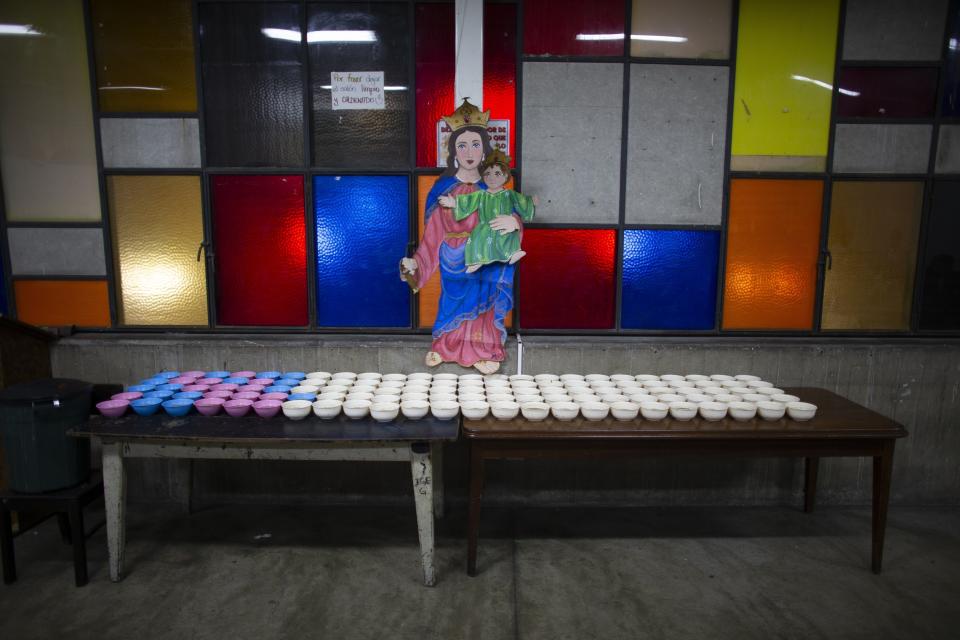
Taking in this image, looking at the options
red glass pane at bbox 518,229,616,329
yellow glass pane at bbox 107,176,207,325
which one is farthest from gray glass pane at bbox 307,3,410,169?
red glass pane at bbox 518,229,616,329

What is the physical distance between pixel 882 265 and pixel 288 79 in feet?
14.5

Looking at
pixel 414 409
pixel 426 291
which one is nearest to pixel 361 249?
pixel 426 291

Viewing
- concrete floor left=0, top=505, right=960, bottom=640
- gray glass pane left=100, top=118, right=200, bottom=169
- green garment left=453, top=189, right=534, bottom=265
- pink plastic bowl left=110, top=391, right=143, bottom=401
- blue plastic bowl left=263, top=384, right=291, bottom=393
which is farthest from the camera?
gray glass pane left=100, top=118, right=200, bottom=169

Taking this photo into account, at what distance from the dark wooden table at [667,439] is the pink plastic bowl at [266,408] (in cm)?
107

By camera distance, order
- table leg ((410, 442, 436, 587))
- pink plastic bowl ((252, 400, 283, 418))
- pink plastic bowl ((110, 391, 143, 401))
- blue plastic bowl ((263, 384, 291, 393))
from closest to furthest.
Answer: table leg ((410, 442, 436, 587)) → pink plastic bowl ((252, 400, 283, 418)) → pink plastic bowl ((110, 391, 143, 401)) → blue plastic bowl ((263, 384, 291, 393))

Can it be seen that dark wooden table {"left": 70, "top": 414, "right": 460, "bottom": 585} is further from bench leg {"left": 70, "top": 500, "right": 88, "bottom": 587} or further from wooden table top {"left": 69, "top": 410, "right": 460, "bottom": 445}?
bench leg {"left": 70, "top": 500, "right": 88, "bottom": 587}

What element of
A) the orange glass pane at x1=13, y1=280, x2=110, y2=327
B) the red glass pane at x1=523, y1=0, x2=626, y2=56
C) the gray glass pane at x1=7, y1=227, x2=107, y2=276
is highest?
the red glass pane at x1=523, y1=0, x2=626, y2=56

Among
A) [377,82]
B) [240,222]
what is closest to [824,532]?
[377,82]

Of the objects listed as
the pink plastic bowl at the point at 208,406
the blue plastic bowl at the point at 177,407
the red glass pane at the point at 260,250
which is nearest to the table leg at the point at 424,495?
the pink plastic bowl at the point at 208,406

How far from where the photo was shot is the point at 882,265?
4.24 m

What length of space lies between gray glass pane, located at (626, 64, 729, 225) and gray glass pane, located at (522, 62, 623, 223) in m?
0.14

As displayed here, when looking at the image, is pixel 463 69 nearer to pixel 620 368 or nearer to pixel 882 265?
pixel 620 368

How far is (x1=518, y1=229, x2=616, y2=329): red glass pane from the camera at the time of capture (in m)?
4.18

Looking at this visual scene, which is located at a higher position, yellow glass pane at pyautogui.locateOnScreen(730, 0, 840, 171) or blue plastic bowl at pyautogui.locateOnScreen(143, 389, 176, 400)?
yellow glass pane at pyautogui.locateOnScreen(730, 0, 840, 171)
